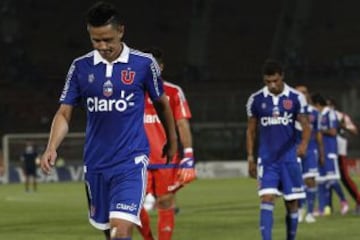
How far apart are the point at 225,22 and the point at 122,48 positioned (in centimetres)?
4329

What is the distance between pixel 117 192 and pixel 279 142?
487 centimetres

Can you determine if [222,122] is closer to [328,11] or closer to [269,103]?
[328,11]

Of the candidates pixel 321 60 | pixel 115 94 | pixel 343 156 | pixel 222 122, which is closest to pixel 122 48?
pixel 115 94

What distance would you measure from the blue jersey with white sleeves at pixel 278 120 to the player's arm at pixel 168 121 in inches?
170

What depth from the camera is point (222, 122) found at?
3956 cm

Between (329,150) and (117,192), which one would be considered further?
(329,150)

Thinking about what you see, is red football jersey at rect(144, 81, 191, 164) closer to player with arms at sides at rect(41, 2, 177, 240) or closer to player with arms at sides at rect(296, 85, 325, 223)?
player with arms at sides at rect(41, 2, 177, 240)

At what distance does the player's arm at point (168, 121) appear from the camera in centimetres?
752

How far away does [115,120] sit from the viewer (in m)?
7.25

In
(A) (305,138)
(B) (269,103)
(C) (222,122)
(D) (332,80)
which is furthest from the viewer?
(D) (332,80)

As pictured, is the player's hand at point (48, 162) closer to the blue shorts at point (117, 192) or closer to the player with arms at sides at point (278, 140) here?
the blue shorts at point (117, 192)

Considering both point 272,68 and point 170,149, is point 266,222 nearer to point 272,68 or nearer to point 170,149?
point 272,68

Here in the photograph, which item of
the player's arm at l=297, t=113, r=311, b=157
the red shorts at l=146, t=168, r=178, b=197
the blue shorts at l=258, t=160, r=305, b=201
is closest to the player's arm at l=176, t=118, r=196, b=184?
the red shorts at l=146, t=168, r=178, b=197

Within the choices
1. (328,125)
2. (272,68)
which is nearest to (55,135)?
(272,68)
